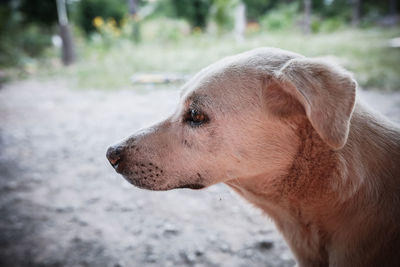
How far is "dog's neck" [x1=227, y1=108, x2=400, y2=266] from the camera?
1.29m

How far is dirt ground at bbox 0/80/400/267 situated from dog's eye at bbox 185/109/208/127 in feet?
0.79

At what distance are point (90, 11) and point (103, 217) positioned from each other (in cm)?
1792

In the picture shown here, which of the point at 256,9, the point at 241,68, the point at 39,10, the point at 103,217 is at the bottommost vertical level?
the point at 103,217

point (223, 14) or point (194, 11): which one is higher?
point (194, 11)

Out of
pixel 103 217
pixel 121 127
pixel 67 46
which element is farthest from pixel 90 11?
pixel 103 217

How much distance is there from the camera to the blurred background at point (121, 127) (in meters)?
2.36

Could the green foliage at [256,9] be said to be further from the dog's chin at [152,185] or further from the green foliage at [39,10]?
the green foliage at [39,10]

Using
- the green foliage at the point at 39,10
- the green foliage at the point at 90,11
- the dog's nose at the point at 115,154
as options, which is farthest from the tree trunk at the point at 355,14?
the green foliage at the point at 39,10

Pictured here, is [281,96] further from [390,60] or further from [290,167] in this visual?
[390,60]

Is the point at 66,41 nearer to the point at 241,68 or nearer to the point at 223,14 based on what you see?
the point at 223,14

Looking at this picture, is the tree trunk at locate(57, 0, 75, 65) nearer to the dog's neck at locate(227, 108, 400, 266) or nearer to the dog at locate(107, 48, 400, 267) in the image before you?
the dog at locate(107, 48, 400, 267)

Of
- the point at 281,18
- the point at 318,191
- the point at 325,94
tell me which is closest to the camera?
the point at 325,94

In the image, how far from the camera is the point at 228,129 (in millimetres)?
1462

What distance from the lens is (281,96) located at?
139 cm
